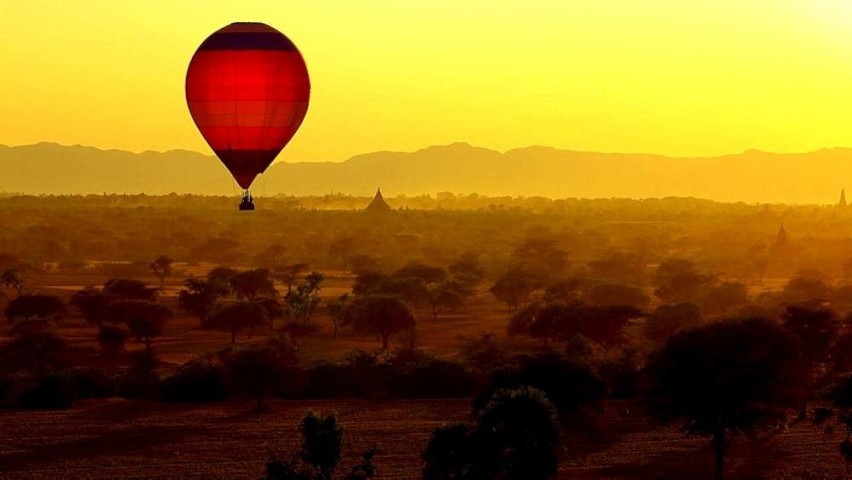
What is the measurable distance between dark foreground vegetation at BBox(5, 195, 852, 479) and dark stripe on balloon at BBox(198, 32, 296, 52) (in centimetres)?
1006

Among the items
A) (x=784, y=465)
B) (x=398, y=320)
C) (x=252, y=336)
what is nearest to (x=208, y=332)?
(x=252, y=336)

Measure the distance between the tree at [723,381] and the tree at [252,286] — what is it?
50.1 meters

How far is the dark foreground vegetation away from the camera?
35156 mm

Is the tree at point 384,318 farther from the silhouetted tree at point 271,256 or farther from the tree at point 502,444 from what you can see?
the silhouetted tree at point 271,256

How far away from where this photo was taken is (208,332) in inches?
2724

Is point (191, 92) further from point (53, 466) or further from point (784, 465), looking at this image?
point (784, 465)

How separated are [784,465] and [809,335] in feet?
55.4

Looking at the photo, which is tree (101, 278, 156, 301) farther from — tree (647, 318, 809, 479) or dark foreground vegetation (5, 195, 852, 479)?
tree (647, 318, 809, 479)

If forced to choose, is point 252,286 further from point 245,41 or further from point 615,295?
point 245,41

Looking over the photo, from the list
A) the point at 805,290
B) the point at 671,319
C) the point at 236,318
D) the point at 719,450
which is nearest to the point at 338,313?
the point at 236,318

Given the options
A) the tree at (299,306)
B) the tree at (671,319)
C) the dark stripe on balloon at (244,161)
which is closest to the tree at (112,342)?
the dark stripe on balloon at (244,161)

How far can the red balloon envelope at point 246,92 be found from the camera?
47.4 m

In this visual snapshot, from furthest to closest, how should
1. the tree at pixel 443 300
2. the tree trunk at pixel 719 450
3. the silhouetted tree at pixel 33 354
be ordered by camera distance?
the tree at pixel 443 300 → the silhouetted tree at pixel 33 354 → the tree trunk at pixel 719 450

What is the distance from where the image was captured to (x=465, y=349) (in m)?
59.1
